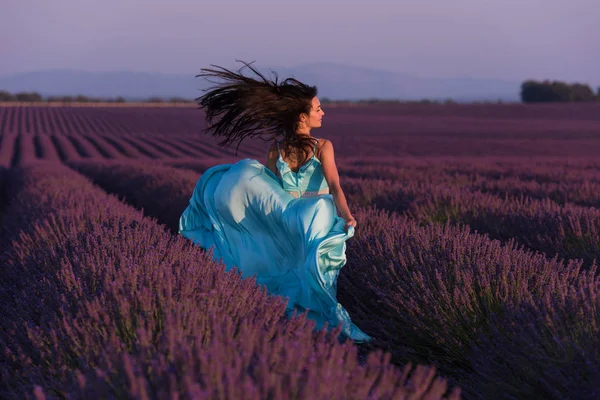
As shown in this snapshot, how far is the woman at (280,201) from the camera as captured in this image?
3744 mm

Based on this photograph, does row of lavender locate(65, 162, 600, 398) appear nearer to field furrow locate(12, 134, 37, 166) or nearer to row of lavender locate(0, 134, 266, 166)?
row of lavender locate(0, 134, 266, 166)

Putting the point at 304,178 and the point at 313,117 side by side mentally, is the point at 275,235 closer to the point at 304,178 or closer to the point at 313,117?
the point at 304,178

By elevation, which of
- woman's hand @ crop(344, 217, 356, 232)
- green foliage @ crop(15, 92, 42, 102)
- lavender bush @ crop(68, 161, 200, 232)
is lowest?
lavender bush @ crop(68, 161, 200, 232)

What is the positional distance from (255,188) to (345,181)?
196 inches

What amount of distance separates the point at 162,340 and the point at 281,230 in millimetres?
2128

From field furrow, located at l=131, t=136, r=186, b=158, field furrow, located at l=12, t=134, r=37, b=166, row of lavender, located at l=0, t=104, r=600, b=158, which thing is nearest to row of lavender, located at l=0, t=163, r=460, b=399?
field furrow, located at l=12, t=134, r=37, b=166

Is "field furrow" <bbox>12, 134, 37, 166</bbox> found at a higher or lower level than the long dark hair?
lower

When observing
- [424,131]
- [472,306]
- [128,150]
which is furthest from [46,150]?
[472,306]

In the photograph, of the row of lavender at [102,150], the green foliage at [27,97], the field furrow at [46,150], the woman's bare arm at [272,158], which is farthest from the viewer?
the green foliage at [27,97]

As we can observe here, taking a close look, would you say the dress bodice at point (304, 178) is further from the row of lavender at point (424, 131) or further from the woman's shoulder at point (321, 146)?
the row of lavender at point (424, 131)

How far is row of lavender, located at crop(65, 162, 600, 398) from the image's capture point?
254 centimetres

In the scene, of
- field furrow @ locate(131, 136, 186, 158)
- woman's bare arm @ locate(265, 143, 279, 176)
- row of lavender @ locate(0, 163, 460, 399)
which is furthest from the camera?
field furrow @ locate(131, 136, 186, 158)

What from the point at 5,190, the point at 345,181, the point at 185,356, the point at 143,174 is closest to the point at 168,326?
the point at 185,356

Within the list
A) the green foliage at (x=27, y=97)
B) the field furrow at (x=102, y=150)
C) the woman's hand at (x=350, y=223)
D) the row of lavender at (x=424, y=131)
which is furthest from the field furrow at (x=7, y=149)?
the green foliage at (x=27, y=97)
